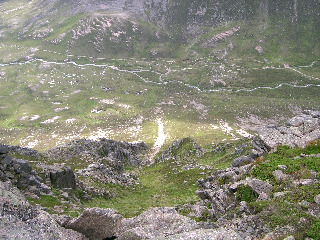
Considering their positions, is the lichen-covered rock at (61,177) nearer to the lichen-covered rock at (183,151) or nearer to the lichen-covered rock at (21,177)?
the lichen-covered rock at (21,177)

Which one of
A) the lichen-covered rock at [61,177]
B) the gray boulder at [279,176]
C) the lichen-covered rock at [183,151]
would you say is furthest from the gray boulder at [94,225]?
the lichen-covered rock at [183,151]

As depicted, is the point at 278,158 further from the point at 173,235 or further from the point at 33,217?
the point at 33,217

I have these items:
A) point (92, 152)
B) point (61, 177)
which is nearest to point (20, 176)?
point (61, 177)

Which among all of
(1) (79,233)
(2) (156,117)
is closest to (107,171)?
(1) (79,233)

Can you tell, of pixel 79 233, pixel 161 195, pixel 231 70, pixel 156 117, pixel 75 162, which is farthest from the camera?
pixel 231 70

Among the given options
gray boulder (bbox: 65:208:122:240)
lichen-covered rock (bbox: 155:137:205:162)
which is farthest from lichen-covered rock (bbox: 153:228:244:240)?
lichen-covered rock (bbox: 155:137:205:162)

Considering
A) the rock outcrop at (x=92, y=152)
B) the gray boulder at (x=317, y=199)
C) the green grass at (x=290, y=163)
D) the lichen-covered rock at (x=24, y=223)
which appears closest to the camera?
the lichen-covered rock at (x=24, y=223)

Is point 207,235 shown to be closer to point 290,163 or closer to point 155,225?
point 155,225
